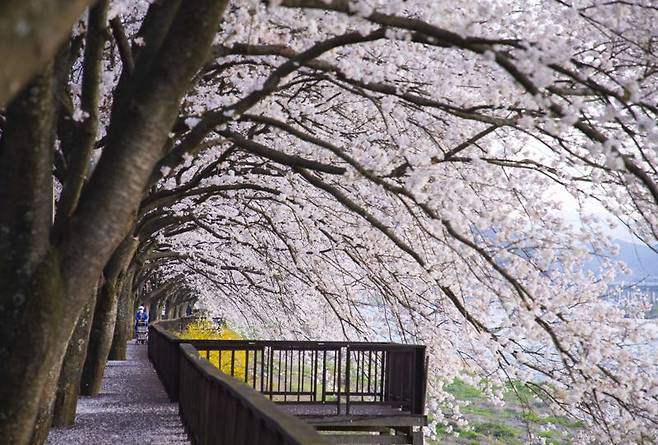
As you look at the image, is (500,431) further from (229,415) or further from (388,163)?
(229,415)

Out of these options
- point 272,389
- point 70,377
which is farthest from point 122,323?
point 70,377

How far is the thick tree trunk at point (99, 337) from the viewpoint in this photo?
14.2m

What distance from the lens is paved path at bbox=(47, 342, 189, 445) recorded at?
33.2ft

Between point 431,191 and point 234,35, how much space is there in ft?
9.36

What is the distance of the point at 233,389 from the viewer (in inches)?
229

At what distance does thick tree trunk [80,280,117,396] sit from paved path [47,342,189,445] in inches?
12.3

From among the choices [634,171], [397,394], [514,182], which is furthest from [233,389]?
[397,394]

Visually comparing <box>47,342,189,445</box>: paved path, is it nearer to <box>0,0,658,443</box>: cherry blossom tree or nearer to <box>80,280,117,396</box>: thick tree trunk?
<box>80,280,117,396</box>: thick tree trunk

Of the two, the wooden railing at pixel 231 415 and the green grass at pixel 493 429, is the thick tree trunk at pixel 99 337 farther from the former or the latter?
the green grass at pixel 493 429

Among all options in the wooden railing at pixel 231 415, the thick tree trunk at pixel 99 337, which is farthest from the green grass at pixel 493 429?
the wooden railing at pixel 231 415

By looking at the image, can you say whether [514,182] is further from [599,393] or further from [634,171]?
[634,171]

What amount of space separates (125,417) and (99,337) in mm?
2930

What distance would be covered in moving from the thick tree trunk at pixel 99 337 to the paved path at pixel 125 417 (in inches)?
12.3

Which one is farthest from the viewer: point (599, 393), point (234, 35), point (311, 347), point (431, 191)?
point (311, 347)
